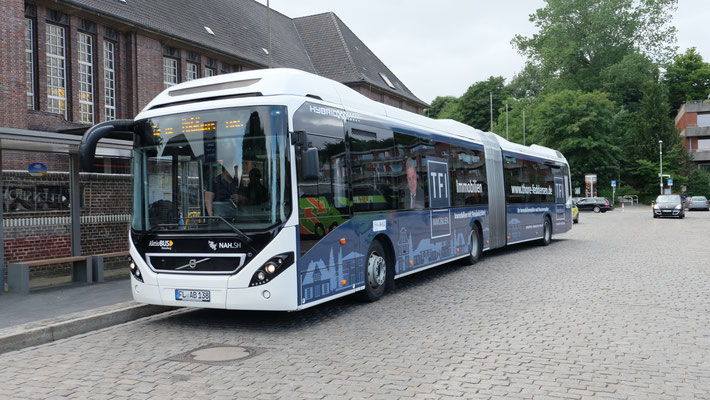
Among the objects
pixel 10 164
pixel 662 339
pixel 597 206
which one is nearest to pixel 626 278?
pixel 662 339

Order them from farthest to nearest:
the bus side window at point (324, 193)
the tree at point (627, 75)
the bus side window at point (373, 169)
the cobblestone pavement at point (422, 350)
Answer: the tree at point (627, 75), the bus side window at point (373, 169), the bus side window at point (324, 193), the cobblestone pavement at point (422, 350)

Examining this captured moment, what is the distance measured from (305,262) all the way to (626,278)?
7.05 m

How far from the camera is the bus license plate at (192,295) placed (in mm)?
7527

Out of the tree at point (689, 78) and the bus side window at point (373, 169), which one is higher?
the tree at point (689, 78)

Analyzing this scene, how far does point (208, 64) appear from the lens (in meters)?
31.5

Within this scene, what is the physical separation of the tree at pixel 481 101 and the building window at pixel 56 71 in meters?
65.0

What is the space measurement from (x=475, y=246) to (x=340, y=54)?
33923 mm

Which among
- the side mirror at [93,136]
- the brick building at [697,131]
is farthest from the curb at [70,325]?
the brick building at [697,131]

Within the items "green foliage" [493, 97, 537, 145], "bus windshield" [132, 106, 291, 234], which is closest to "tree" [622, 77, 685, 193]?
"green foliage" [493, 97, 537, 145]

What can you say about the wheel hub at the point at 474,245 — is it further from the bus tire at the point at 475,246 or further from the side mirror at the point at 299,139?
the side mirror at the point at 299,139

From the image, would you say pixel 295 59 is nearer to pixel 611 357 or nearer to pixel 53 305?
pixel 53 305

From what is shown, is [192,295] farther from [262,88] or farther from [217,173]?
[262,88]

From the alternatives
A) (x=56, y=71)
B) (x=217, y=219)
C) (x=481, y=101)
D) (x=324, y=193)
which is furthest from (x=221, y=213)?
(x=481, y=101)

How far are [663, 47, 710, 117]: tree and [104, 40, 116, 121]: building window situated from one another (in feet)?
269
